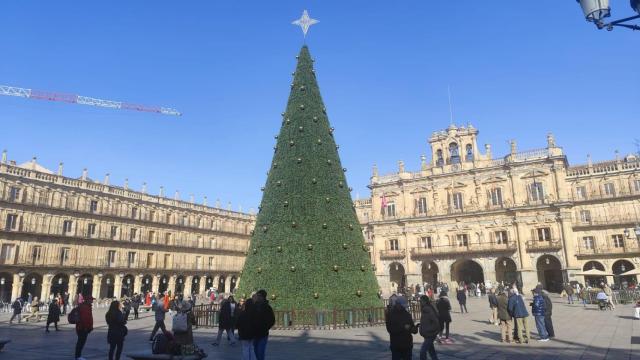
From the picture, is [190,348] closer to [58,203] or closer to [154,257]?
[58,203]

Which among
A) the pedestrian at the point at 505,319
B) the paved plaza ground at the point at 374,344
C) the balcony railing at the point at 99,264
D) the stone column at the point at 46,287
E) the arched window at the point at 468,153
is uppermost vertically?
the arched window at the point at 468,153

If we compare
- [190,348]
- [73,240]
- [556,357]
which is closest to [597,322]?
[556,357]

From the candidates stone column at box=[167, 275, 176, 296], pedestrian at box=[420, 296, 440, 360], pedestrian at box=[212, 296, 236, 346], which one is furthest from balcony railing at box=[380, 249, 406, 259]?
pedestrian at box=[420, 296, 440, 360]

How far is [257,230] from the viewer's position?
15633 millimetres

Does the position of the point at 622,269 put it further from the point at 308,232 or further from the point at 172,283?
the point at 172,283

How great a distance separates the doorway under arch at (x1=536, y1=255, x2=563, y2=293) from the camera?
1565 inches

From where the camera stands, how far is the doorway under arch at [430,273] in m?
44.1

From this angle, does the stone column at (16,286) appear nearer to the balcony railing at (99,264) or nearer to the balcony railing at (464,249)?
the balcony railing at (99,264)

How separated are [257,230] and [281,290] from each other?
8.33 feet

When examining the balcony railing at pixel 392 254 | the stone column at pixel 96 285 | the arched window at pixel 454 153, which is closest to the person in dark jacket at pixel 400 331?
the balcony railing at pixel 392 254

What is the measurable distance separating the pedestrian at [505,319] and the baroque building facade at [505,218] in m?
30.2

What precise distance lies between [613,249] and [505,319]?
35.0 m

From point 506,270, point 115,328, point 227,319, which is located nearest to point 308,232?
point 227,319

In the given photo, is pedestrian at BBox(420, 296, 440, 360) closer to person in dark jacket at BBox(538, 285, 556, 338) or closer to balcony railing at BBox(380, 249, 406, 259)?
person in dark jacket at BBox(538, 285, 556, 338)
